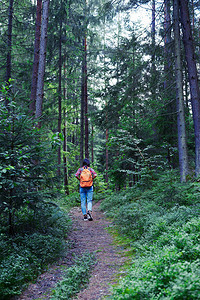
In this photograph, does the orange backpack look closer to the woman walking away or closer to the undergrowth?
the woman walking away

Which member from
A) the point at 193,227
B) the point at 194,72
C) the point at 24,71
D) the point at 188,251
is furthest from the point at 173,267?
the point at 24,71

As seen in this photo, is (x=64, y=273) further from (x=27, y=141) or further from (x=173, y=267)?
(x=27, y=141)

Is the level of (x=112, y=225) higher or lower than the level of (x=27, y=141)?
lower

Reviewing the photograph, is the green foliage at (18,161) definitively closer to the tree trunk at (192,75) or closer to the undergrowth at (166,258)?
the undergrowth at (166,258)

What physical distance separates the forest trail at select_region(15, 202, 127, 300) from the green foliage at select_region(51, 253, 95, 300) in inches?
4.2

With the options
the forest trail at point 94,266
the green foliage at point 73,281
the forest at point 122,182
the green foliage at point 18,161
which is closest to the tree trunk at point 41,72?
the forest at point 122,182

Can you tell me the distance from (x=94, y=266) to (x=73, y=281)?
0.79 m

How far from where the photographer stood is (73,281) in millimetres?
3752

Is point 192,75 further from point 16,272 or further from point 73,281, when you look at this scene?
point 16,272

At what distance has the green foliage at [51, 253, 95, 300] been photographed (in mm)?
3398

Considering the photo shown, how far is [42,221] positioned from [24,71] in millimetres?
9897

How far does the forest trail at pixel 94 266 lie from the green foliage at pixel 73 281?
11 centimetres

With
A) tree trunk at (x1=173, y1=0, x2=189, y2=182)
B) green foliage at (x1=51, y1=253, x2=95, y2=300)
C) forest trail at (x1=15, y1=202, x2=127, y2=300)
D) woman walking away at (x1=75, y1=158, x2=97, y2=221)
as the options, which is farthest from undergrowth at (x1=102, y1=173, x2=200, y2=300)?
tree trunk at (x1=173, y1=0, x2=189, y2=182)

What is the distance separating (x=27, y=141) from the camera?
5242mm
